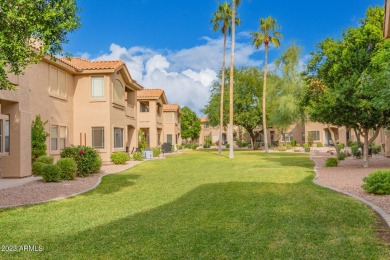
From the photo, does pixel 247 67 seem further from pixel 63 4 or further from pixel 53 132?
pixel 63 4

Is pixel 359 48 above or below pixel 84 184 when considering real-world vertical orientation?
above

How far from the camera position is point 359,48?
18.1 meters

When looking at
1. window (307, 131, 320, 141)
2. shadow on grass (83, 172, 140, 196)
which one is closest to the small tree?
shadow on grass (83, 172, 140, 196)

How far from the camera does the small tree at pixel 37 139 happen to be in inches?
732

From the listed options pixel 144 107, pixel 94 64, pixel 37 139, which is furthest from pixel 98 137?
pixel 144 107

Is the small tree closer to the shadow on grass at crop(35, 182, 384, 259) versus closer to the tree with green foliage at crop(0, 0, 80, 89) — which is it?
the tree with green foliage at crop(0, 0, 80, 89)

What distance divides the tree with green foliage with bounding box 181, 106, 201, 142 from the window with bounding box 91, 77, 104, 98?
45580 millimetres

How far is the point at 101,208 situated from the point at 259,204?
4189 millimetres

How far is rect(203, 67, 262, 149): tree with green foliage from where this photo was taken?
165 ft

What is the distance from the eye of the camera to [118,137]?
27.5 meters

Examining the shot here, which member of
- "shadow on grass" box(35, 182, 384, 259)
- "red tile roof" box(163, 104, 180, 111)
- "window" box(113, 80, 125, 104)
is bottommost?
"shadow on grass" box(35, 182, 384, 259)

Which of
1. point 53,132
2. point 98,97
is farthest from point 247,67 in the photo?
point 53,132

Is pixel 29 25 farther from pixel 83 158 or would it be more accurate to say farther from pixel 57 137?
pixel 57 137

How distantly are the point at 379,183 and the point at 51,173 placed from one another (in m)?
12.2
